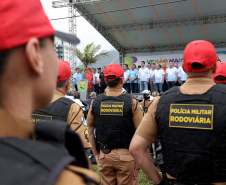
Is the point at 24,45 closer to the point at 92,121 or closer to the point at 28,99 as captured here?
the point at 28,99

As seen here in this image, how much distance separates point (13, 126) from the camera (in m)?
0.72

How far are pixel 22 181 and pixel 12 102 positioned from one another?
27 centimetres

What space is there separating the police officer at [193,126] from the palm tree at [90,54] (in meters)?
23.7

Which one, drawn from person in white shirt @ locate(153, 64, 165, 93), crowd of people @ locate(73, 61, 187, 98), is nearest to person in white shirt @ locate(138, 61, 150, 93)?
crowd of people @ locate(73, 61, 187, 98)

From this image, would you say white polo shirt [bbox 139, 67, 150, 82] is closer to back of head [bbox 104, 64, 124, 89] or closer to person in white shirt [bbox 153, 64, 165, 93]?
person in white shirt [bbox 153, 64, 165, 93]

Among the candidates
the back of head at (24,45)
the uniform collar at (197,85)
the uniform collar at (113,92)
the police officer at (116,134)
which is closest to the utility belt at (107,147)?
the police officer at (116,134)

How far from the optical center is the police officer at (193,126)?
1.81 metres

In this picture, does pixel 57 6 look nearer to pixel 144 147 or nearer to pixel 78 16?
pixel 78 16

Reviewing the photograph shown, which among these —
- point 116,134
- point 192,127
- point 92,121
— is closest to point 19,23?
point 192,127

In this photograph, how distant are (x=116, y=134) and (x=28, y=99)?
274cm

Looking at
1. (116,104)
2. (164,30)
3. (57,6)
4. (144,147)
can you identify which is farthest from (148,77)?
(144,147)

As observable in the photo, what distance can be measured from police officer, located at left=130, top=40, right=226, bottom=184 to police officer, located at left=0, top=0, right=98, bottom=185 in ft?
4.32

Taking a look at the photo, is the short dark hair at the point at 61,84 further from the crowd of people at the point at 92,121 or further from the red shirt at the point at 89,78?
the red shirt at the point at 89,78

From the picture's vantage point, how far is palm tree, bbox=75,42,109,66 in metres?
25.3
